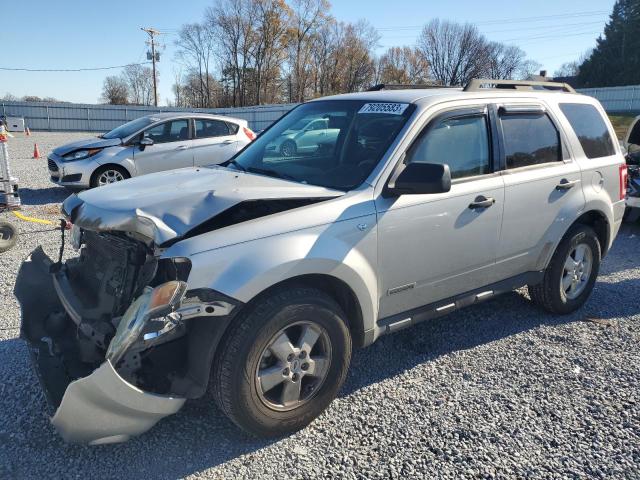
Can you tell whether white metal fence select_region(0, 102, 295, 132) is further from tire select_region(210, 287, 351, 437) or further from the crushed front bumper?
tire select_region(210, 287, 351, 437)

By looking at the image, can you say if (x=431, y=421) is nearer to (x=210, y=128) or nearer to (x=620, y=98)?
(x=210, y=128)

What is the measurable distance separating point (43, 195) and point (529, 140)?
10.3 metres

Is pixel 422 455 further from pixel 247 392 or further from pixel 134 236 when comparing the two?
pixel 134 236

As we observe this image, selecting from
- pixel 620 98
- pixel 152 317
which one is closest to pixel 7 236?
pixel 152 317

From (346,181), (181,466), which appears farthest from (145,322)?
(346,181)

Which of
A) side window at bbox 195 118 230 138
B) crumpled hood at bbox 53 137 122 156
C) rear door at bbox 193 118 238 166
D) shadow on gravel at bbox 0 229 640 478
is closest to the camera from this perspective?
shadow on gravel at bbox 0 229 640 478

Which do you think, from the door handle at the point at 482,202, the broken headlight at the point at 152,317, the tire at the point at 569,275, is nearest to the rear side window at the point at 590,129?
the tire at the point at 569,275

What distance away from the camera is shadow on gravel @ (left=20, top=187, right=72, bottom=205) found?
10.7 m

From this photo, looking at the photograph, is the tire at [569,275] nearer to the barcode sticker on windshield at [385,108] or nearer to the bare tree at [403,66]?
the barcode sticker on windshield at [385,108]

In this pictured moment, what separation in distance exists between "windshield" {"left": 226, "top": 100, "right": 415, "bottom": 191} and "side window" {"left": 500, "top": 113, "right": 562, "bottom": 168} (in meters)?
0.98

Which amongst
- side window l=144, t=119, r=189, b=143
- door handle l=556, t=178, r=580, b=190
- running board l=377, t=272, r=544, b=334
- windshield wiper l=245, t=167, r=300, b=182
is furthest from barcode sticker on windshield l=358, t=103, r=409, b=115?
side window l=144, t=119, r=189, b=143

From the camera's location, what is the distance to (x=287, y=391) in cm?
311

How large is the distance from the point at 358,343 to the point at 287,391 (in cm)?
59

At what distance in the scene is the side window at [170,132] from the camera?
1122cm
